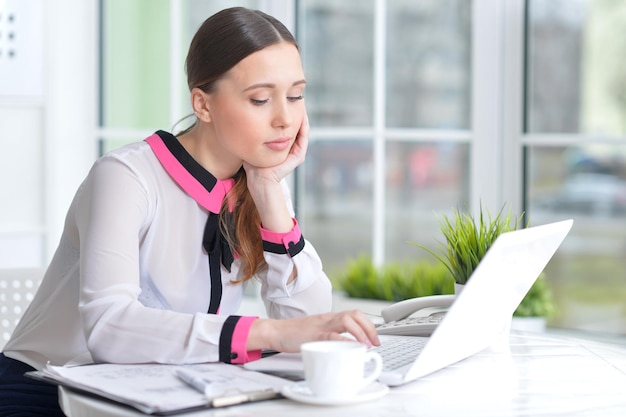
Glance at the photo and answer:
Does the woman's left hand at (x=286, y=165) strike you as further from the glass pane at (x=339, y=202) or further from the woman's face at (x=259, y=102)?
the glass pane at (x=339, y=202)

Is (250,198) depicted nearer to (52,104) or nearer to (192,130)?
(192,130)

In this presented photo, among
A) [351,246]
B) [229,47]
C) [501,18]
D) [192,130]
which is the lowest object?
[351,246]

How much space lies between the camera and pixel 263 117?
1673mm

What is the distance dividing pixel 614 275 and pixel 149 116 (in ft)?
8.57

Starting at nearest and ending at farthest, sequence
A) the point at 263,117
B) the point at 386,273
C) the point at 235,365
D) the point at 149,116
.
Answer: the point at 235,365
the point at 263,117
the point at 386,273
the point at 149,116


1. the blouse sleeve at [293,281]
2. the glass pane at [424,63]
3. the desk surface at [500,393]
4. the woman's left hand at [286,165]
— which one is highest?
the glass pane at [424,63]

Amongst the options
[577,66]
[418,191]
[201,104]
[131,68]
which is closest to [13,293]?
[201,104]

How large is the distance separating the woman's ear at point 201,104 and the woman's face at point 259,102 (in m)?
0.02

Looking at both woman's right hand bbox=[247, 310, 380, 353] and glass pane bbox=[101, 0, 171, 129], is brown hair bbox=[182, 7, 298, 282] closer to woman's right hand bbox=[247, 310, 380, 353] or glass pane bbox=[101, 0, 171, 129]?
woman's right hand bbox=[247, 310, 380, 353]

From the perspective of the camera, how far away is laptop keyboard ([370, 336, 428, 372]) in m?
1.39

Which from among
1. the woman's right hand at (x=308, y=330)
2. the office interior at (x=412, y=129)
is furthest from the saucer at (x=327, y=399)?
the office interior at (x=412, y=129)

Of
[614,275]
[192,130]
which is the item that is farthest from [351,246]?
[192,130]

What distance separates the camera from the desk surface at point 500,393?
3.87 feet

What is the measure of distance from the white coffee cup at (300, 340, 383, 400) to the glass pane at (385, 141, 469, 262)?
7.40 m
